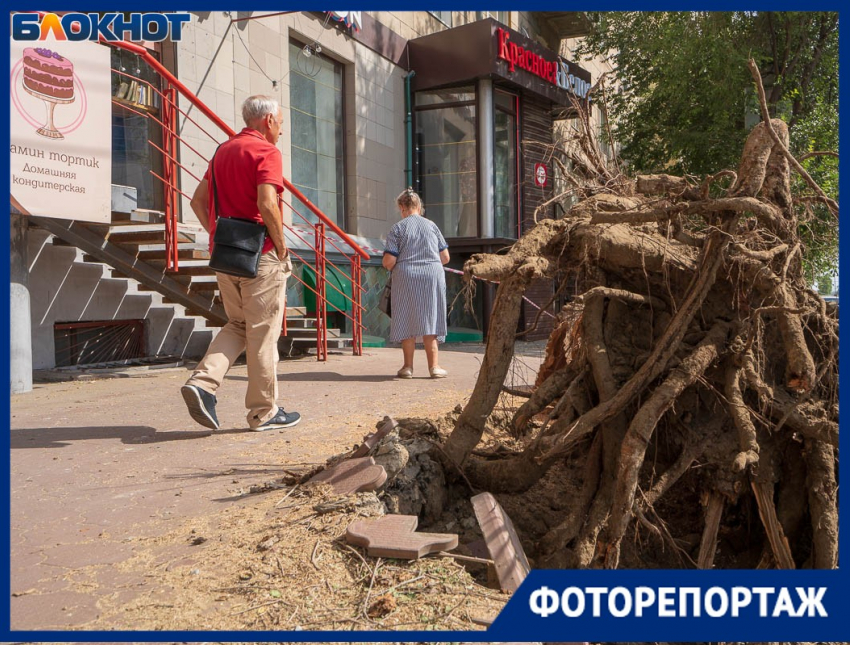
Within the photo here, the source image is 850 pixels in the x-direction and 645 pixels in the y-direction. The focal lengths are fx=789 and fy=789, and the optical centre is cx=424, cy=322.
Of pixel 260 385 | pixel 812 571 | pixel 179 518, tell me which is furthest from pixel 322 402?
pixel 812 571

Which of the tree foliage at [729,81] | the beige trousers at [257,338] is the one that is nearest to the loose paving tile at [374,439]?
the beige trousers at [257,338]

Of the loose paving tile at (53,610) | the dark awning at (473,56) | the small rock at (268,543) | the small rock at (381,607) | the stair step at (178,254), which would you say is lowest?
the loose paving tile at (53,610)

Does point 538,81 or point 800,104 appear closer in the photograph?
point 800,104

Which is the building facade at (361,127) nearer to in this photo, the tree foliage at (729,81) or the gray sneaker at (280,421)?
the tree foliage at (729,81)

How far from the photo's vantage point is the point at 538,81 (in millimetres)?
15375

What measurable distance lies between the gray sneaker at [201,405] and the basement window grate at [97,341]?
4381mm

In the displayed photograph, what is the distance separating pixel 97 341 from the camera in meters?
9.02

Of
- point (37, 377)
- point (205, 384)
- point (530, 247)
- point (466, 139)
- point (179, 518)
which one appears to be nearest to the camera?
point (179, 518)

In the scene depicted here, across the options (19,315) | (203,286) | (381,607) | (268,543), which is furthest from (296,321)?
(381,607)

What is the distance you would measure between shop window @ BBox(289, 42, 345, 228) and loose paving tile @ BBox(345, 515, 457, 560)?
30.6 feet

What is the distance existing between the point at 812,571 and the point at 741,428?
69 cm

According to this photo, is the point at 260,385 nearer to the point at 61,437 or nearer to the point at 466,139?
the point at 61,437

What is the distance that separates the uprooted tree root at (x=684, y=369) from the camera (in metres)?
3.50

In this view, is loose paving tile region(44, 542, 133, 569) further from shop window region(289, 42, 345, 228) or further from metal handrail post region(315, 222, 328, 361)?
shop window region(289, 42, 345, 228)
